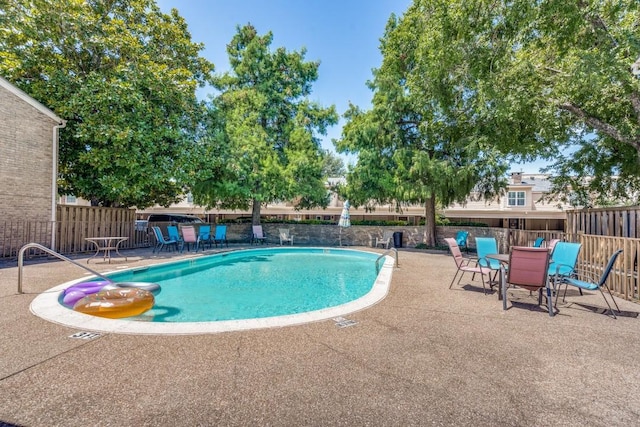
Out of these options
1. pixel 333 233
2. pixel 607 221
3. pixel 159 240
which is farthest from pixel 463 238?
pixel 159 240

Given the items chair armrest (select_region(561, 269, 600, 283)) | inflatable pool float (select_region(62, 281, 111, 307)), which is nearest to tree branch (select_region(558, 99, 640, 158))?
chair armrest (select_region(561, 269, 600, 283))

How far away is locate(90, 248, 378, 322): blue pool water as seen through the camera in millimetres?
6785

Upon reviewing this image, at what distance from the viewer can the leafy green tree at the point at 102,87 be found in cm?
1265

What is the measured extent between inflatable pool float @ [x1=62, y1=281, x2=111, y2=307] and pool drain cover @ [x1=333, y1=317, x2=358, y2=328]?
16.0ft

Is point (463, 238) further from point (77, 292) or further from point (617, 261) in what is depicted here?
point (77, 292)

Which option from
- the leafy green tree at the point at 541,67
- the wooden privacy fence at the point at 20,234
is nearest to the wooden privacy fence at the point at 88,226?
the wooden privacy fence at the point at 20,234

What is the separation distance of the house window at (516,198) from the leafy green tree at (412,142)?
12712 millimetres

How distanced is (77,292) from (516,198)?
30984mm

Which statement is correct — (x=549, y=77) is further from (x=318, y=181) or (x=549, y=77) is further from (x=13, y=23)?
(x=13, y=23)

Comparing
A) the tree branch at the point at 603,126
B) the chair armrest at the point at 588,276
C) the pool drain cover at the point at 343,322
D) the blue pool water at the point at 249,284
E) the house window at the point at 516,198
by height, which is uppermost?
the tree branch at the point at 603,126

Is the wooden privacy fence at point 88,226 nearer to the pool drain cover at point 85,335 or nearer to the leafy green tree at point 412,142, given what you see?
the pool drain cover at point 85,335

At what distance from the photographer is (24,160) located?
11328mm

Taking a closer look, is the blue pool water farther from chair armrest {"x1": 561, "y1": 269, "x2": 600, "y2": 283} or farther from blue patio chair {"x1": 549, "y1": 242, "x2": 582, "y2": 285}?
chair armrest {"x1": 561, "y1": 269, "x2": 600, "y2": 283}

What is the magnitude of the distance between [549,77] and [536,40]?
140 centimetres
